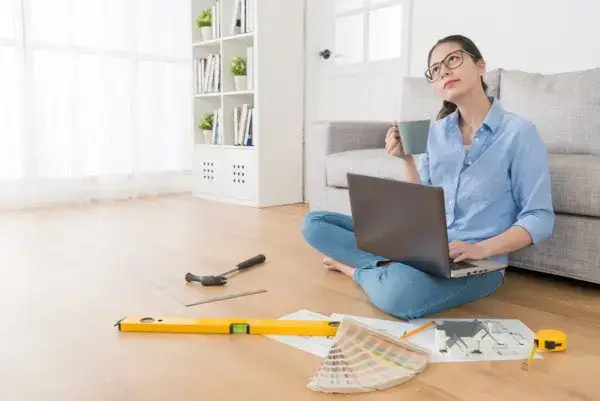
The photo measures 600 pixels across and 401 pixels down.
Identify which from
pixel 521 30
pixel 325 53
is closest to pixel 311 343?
pixel 521 30

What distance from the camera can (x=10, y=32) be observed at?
3350mm

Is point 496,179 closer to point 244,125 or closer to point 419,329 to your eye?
point 419,329

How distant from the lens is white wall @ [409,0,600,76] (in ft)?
8.23

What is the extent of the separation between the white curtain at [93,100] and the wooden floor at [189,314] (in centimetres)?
90

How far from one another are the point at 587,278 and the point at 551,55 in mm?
1313

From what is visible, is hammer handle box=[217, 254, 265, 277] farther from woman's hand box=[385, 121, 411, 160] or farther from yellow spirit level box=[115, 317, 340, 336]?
woman's hand box=[385, 121, 411, 160]

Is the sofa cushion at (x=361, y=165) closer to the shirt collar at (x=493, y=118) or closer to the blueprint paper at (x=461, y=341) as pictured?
the shirt collar at (x=493, y=118)

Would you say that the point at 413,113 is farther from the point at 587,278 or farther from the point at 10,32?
the point at 10,32

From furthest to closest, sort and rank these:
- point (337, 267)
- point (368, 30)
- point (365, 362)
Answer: point (368, 30), point (337, 267), point (365, 362)

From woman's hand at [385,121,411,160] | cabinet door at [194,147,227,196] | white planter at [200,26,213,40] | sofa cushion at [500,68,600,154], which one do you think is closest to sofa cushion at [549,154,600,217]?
sofa cushion at [500,68,600,154]

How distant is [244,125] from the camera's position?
361cm

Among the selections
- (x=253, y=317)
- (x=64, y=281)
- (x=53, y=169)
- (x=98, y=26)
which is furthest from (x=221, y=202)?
(x=253, y=317)

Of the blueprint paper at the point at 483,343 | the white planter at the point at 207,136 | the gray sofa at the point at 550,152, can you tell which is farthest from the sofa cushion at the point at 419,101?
the white planter at the point at 207,136

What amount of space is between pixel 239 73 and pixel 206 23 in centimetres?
51
